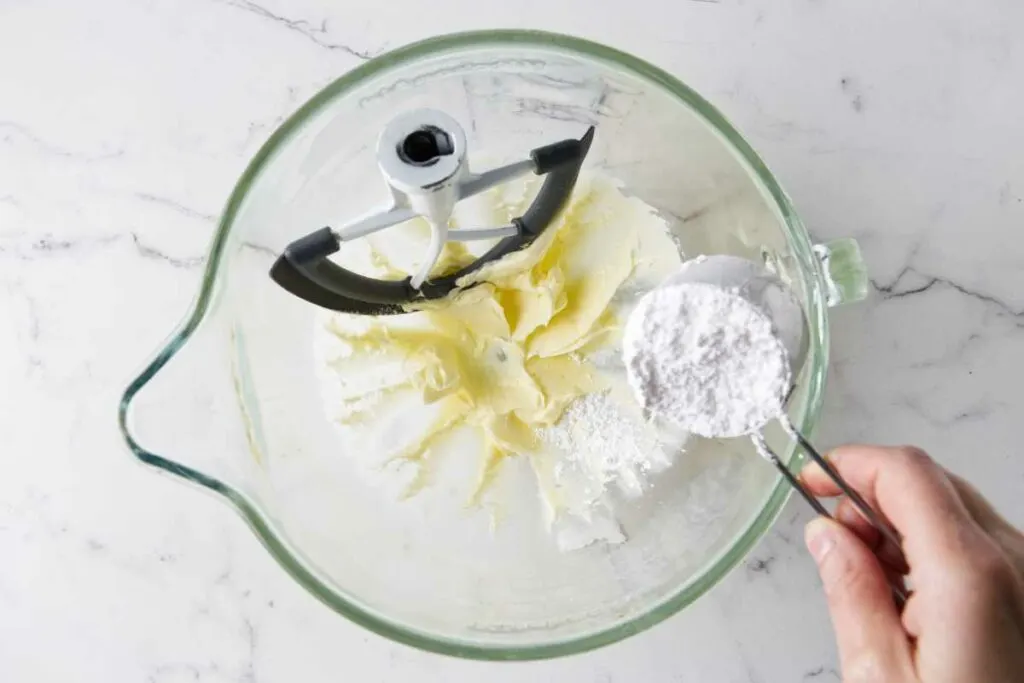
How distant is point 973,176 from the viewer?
3.09 ft

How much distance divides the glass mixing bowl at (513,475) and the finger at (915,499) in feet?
0.18

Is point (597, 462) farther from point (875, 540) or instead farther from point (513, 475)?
point (875, 540)

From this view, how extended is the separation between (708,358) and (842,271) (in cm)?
19

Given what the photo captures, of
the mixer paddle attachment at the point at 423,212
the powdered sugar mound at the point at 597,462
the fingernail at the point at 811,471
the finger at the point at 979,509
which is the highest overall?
the mixer paddle attachment at the point at 423,212

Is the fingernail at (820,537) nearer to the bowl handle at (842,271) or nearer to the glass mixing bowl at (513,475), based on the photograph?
the glass mixing bowl at (513,475)

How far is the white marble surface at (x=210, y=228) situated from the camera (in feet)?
3.07

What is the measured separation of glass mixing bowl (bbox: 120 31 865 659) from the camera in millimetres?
795

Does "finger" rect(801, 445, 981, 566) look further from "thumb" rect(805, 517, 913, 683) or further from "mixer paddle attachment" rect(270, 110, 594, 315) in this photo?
"mixer paddle attachment" rect(270, 110, 594, 315)

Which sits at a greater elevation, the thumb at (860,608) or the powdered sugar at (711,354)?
the powdered sugar at (711,354)

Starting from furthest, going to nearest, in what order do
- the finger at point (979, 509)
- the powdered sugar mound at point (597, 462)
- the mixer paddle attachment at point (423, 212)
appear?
the powdered sugar mound at point (597, 462), the finger at point (979, 509), the mixer paddle attachment at point (423, 212)

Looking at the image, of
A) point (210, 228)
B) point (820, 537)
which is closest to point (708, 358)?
point (820, 537)

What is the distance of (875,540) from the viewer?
2.57ft

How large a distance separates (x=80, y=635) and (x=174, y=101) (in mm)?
567

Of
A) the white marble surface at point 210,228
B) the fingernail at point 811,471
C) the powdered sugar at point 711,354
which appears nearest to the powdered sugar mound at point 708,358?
the powdered sugar at point 711,354
